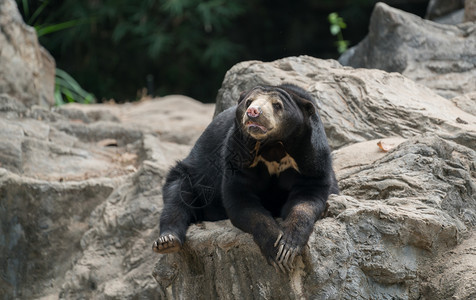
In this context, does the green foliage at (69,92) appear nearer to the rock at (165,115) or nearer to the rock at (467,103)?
the rock at (165,115)

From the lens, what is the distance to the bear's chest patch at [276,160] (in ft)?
11.4

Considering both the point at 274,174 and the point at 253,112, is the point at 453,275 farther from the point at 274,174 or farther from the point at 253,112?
the point at 253,112

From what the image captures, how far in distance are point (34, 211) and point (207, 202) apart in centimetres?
162

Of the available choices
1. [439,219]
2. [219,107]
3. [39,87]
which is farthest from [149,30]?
[439,219]

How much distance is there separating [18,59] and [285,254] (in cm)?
485

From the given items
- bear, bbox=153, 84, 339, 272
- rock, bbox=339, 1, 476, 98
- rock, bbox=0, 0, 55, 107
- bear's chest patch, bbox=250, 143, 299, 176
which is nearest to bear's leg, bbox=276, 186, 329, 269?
bear, bbox=153, 84, 339, 272

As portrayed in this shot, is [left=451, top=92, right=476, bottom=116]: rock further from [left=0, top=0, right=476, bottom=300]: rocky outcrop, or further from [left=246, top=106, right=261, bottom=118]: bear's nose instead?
[left=246, top=106, right=261, bottom=118]: bear's nose

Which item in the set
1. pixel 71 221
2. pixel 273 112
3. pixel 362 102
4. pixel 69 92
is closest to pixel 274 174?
pixel 273 112

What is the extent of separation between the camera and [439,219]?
334 cm

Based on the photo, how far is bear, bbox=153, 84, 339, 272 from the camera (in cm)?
314

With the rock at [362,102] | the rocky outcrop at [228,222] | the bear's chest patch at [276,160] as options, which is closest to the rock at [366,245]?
the rocky outcrop at [228,222]

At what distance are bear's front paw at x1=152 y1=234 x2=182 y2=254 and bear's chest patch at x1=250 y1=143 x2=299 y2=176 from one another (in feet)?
1.94

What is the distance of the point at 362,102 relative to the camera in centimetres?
515

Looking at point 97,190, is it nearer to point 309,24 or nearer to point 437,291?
point 437,291
